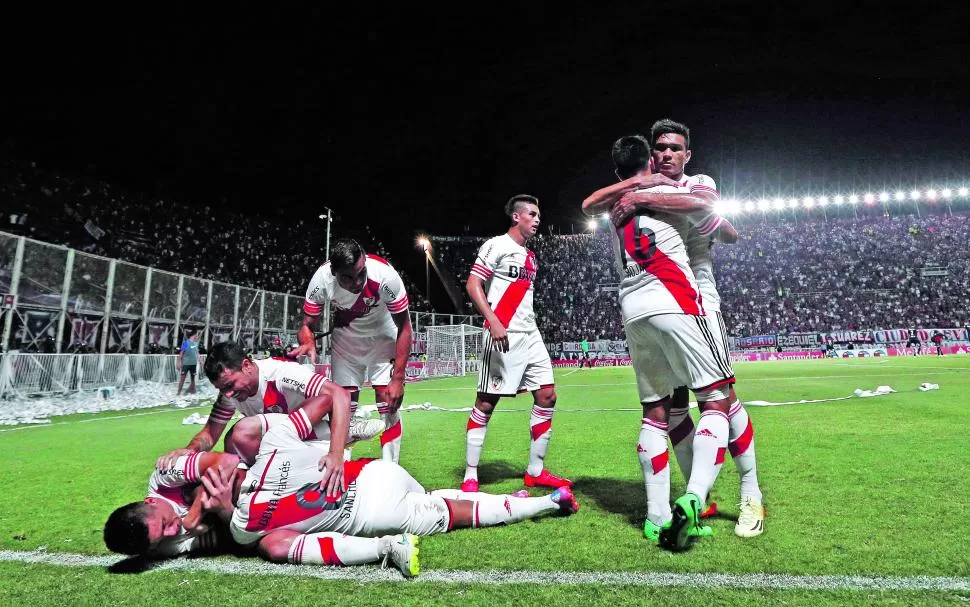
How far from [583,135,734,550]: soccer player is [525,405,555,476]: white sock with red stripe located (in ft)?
4.04

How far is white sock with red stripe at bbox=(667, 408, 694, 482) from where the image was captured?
3.14 metres

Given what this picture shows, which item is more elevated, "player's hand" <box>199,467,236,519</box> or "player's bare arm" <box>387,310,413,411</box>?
"player's bare arm" <box>387,310,413,411</box>

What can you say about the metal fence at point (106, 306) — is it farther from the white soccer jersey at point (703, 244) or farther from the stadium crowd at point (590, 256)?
the white soccer jersey at point (703, 244)

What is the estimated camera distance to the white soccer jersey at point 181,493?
2607mm

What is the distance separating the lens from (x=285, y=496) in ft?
8.06

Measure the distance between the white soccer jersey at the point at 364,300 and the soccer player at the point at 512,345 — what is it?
71 cm

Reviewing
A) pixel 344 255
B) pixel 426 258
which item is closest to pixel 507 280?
pixel 344 255

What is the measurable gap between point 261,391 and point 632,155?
8.75 ft

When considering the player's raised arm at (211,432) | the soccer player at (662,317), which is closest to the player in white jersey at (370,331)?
the player's raised arm at (211,432)

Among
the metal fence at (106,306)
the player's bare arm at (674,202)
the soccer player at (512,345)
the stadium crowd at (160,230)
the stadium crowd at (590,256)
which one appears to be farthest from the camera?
the stadium crowd at (590,256)

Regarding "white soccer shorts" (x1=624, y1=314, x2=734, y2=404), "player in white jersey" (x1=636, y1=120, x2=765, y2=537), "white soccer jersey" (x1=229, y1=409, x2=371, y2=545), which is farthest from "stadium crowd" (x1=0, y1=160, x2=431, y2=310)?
"white soccer shorts" (x1=624, y1=314, x2=734, y2=404)

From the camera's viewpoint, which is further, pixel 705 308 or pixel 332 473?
pixel 705 308

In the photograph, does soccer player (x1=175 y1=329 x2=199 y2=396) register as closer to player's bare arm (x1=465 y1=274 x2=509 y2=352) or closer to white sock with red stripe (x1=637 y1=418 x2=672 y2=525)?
player's bare arm (x1=465 y1=274 x2=509 y2=352)

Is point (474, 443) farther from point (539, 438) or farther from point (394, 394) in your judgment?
point (394, 394)
